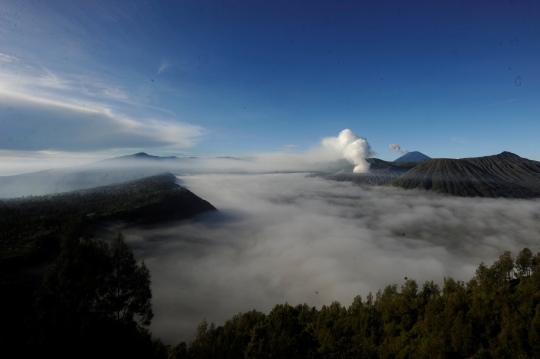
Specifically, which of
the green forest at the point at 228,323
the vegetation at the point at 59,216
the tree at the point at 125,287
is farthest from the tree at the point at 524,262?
the vegetation at the point at 59,216

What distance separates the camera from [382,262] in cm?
14912

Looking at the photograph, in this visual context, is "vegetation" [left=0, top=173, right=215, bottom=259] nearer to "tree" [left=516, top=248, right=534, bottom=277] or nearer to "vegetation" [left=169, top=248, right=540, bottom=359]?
"vegetation" [left=169, top=248, right=540, bottom=359]

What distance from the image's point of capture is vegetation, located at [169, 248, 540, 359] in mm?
32969

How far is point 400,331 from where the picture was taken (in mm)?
46031

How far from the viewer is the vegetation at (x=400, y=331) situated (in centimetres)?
3297

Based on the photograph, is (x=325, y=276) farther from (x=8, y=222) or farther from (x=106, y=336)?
(x=8, y=222)

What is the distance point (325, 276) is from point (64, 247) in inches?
4506

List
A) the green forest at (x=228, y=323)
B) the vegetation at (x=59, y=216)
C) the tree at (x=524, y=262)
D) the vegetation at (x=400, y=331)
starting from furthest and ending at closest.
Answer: the vegetation at (x=59, y=216)
the tree at (x=524, y=262)
the vegetation at (x=400, y=331)
the green forest at (x=228, y=323)

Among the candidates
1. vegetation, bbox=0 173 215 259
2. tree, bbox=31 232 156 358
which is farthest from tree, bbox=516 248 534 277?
vegetation, bbox=0 173 215 259

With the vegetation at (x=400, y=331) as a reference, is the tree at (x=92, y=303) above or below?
above

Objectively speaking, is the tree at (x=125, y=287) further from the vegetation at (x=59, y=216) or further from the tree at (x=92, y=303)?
the vegetation at (x=59, y=216)

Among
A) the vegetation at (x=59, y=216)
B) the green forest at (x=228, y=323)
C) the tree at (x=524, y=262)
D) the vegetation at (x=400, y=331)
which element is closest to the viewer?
Answer: the green forest at (x=228, y=323)

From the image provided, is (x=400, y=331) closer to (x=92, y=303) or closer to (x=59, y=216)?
(x=92, y=303)

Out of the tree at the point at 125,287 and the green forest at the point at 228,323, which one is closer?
the green forest at the point at 228,323
